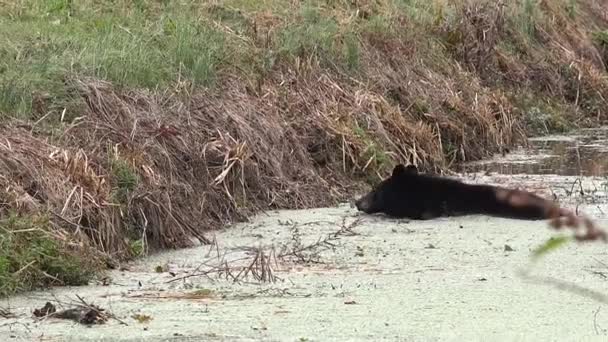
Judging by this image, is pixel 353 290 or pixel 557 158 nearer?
pixel 353 290

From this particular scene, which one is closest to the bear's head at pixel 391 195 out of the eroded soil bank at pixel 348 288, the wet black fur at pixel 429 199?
the wet black fur at pixel 429 199

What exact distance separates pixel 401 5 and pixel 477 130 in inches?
100

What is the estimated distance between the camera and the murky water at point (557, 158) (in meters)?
10.3

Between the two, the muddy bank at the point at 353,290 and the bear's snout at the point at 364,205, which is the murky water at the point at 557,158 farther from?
the muddy bank at the point at 353,290

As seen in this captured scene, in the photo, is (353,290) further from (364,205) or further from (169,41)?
(169,41)

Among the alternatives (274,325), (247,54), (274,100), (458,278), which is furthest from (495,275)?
(247,54)

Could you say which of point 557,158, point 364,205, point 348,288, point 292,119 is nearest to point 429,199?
point 364,205

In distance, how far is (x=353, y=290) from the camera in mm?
5598

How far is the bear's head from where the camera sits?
26.1 ft

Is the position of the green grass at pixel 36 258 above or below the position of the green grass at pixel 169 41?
below

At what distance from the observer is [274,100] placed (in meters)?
9.51

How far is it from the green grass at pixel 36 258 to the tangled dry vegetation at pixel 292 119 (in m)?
0.19

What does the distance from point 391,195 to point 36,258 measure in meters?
2.93

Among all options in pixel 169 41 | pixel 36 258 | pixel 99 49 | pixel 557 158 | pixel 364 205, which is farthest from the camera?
pixel 557 158
